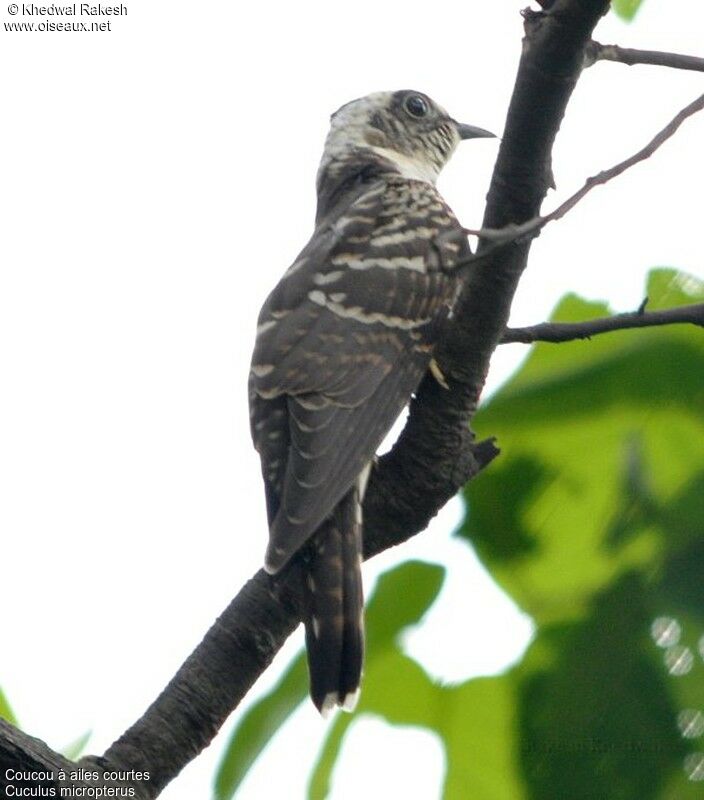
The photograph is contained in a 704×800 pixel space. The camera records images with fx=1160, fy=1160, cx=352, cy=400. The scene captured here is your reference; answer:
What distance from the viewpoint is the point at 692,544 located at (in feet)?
3.64

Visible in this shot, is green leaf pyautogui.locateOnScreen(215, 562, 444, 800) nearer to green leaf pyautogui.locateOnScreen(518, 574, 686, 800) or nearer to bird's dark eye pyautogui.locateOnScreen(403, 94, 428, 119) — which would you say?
green leaf pyautogui.locateOnScreen(518, 574, 686, 800)

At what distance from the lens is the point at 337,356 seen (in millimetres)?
3383

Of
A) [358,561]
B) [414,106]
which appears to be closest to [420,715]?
[358,561]

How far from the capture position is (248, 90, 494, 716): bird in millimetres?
2877

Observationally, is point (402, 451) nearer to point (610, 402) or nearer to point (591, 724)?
point (610, 402)

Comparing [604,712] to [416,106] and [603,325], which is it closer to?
[603,325]

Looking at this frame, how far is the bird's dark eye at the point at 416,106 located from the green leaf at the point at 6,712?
4210mm

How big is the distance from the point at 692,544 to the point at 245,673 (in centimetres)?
181

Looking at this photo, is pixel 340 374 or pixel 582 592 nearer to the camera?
pixel 582 592

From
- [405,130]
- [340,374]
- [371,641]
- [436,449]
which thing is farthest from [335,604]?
[405,130]

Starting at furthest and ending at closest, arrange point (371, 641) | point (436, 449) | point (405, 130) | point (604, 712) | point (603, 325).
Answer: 1. point (405, 130)
2. point (436, 449)
3. point (603, 325)
4. point (371, 641)
5. point (604, 712)

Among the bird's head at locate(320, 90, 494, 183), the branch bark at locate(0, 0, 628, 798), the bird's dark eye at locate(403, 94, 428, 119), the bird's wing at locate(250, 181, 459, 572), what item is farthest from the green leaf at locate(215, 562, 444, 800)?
the bird's dark eye at locate(403, 94, 428, 119)

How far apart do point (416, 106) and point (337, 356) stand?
2.62 m

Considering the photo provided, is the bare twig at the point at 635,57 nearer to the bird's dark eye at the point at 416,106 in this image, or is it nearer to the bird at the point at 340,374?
the bird at the point at 340,374
